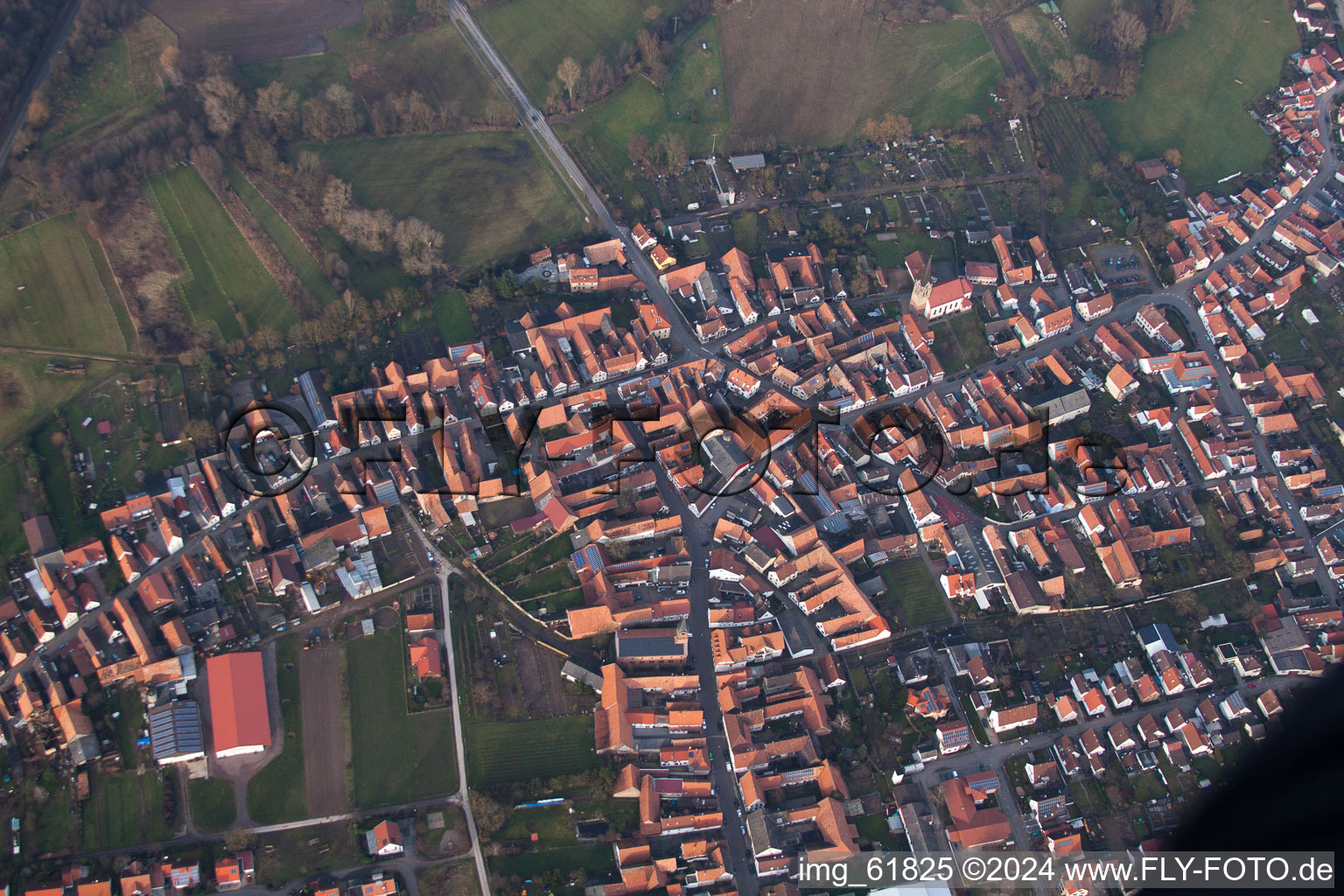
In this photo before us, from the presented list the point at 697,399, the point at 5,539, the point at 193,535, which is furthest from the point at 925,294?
the point at 5,539

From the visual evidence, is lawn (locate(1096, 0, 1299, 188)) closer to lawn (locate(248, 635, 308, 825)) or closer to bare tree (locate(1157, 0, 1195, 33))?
bare tree (locate(1157, 0, 1195, 33))

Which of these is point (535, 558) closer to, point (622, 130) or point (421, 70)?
point (622, 130)

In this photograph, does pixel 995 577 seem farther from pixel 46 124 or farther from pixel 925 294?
pixel 46 124

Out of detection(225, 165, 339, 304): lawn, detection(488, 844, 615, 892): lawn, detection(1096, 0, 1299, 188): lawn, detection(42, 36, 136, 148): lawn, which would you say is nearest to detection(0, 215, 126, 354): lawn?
detection(42, 36, 136, 148): lawn

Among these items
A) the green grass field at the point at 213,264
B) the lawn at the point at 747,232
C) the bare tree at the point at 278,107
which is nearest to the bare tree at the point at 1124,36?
the lawn at the point at 747,232

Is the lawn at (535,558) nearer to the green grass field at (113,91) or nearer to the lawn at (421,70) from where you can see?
the lawn at (421,70)

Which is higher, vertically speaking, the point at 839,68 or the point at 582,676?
the point at 839,68

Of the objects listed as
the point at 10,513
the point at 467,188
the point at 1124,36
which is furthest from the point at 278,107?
the point at 1124,36
